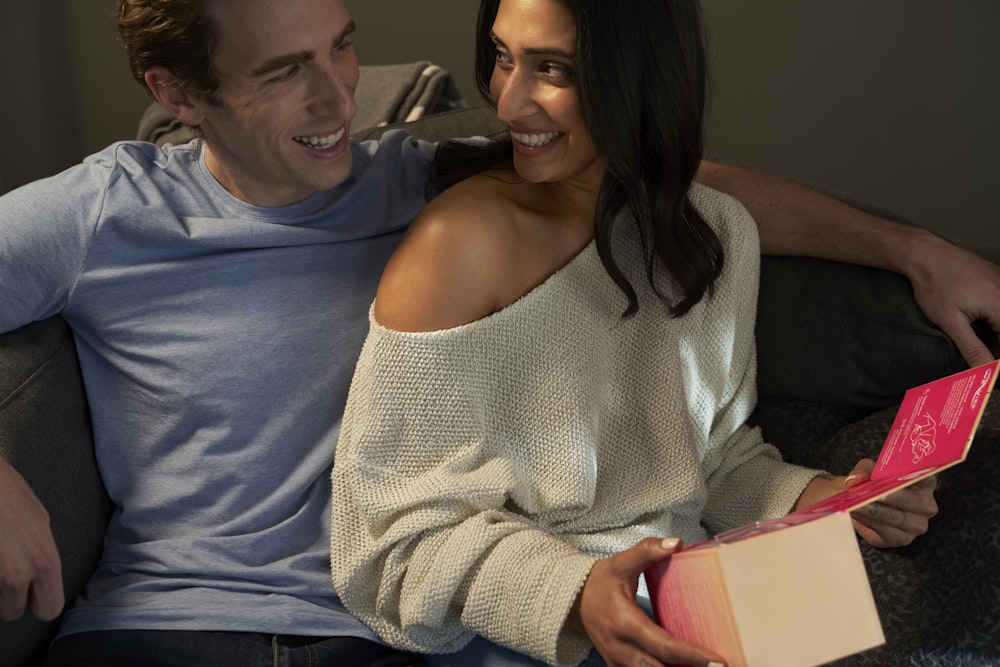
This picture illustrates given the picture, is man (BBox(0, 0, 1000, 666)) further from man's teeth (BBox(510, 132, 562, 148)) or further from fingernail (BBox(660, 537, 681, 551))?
fingernail (BBox(660, 537, 681, 551))

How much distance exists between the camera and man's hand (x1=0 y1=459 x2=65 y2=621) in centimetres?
105

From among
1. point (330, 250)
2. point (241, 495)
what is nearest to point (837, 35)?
point (330, 250)

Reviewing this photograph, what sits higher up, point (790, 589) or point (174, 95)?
point (174, 95)

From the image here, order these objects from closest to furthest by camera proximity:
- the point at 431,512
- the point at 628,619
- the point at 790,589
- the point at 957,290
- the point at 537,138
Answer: the point at 790,589
the point at 628,619
the point at 431,512
the point at 537,138
the point at 957,290

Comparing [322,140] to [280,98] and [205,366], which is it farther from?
[205,366]

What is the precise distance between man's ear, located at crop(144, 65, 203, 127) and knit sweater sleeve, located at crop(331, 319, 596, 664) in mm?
369

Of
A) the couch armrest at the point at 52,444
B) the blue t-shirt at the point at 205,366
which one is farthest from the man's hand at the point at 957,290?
the couch armrest at the point at 52,444

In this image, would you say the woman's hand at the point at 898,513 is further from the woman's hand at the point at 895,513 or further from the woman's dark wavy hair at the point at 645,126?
the woman's dark wavy hair at the point at 645,126

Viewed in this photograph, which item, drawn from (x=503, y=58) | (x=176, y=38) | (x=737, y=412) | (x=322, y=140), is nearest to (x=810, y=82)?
(x=737, y=412)

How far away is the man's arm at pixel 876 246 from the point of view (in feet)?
4.67

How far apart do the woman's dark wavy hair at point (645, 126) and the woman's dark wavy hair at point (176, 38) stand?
0.32 m

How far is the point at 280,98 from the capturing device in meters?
1.33

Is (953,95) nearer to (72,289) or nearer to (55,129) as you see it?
(72,289)

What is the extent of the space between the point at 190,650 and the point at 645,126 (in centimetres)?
78
